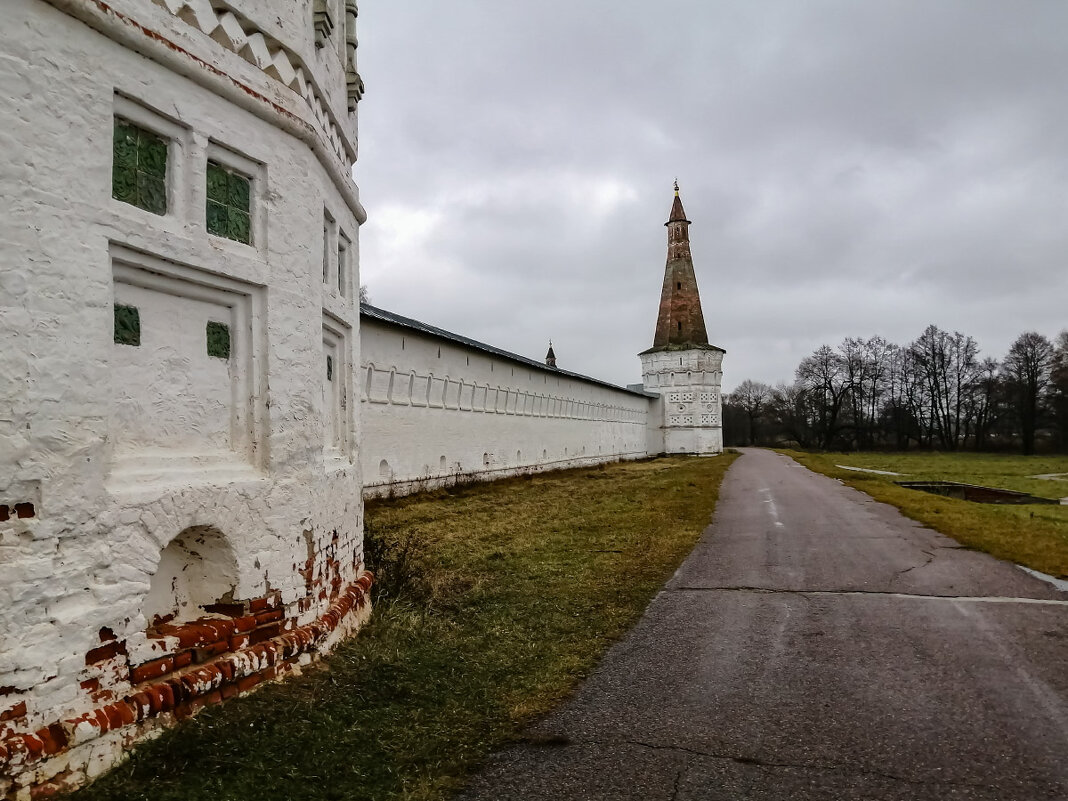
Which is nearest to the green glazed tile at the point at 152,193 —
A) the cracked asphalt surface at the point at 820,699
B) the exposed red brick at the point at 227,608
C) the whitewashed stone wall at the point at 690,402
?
the exposed red brick at the point at 227,608

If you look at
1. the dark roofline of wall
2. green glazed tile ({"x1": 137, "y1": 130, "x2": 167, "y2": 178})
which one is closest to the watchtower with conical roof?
the dark roofline of wall

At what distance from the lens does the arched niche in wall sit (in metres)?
3.66

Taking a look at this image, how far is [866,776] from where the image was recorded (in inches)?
127

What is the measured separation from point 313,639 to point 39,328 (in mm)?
2277

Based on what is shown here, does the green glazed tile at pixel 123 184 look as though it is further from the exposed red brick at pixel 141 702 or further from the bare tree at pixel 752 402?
the bare tree at pixel 752 402

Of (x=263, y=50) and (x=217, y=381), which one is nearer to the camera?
(x=217, y=381)

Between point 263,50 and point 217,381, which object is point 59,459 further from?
point 263,50

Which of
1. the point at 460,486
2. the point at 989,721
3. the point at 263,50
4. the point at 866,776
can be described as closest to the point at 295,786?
the point at 866,776

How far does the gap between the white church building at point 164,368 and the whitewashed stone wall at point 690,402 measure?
1968 inches

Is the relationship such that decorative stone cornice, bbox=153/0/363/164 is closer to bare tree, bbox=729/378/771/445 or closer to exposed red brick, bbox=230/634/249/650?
exposed red brick, bbox=230/634/249/650

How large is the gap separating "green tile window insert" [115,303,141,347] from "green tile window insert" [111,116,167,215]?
0.52 m

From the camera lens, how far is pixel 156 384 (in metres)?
3.64

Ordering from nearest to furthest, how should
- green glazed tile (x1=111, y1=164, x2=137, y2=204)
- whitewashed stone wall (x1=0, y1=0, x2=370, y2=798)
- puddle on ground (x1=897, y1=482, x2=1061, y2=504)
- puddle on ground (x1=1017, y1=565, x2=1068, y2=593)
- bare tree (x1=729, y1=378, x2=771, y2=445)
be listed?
whitewashed stone wall (x1=0, y1=0, x2=370, y2=798), green glazed tile (x1=111, y1=164, x2=137, y2=204), puddle on ground (x1=1017, y1=565, x2=1068, y2=593), puddle on ground (x1=897, y1=482, x2=1061, y2=504), bare tree (x1=729, y1=378, x2=771, y2=445)

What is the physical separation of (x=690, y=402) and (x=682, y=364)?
2.94 metres
